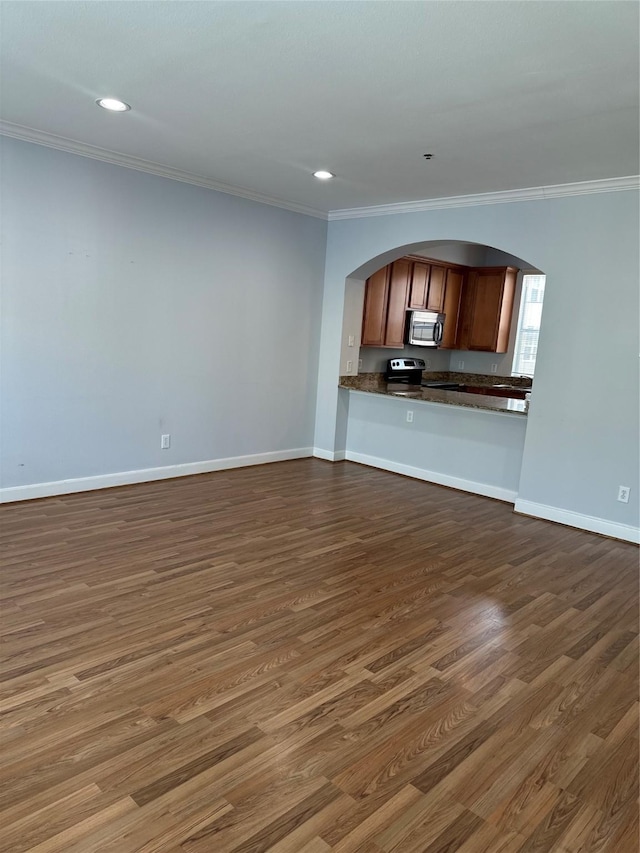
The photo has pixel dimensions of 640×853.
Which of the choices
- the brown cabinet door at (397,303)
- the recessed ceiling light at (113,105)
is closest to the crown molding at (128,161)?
the recessed ceiling light at (113,105)

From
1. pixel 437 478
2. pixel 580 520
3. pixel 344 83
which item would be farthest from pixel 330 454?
pixel 344 83

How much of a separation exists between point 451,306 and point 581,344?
359cm

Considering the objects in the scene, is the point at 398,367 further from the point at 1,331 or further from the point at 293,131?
the point at 1,331

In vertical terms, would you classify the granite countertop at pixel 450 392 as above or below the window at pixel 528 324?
below

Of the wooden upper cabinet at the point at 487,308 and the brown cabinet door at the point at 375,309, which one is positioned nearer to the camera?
the brown cabinet door at the point at 375,309

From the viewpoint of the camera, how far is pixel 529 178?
14.0ft

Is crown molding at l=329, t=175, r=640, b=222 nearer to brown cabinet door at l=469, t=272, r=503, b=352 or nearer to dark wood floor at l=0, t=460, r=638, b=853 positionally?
dark wood floor at l=0, t=460, r=638, b=853

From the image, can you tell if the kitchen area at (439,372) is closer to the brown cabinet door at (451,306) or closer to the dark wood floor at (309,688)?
the brown cabinet door at (451,306)

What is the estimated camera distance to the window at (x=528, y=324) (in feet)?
26.0

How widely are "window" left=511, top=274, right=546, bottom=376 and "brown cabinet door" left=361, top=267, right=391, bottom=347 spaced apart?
2.29 meters

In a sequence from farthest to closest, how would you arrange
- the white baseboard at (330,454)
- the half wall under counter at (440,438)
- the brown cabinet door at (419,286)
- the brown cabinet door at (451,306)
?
the brown cabinet door at (451,306) → the brown cabinet door at (419,286) → the white baseboard at (330,454) → the half wall under counter at (440,438)

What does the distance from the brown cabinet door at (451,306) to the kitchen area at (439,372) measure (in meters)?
0.01

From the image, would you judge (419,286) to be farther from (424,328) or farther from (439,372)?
(439,372)

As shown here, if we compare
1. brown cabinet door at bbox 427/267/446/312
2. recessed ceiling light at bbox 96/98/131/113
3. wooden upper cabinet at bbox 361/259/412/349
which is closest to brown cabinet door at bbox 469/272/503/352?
brown cabinet door at bbox 427/267/446/312
